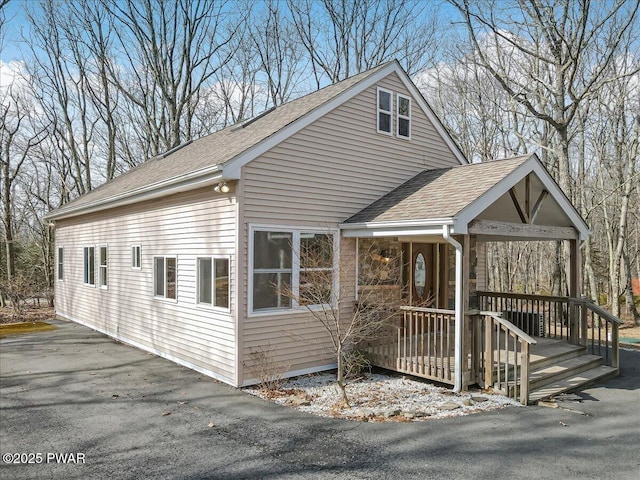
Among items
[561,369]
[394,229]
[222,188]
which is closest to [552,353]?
[561,369]

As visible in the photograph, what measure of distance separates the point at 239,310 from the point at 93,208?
289 inches

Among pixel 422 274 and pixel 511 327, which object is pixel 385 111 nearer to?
pixel 422 274

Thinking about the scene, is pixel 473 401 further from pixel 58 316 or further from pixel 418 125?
pixel 58 316

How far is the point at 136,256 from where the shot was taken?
1080 cm

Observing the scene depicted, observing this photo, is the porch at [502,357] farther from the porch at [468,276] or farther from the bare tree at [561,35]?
the bare tree at [561,35]

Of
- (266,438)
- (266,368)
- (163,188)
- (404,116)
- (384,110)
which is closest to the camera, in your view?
(266,438)

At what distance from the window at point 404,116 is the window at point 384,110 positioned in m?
0.28

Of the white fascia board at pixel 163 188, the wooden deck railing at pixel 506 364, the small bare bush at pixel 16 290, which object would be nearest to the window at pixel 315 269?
the white fascia board at pixel 163 188

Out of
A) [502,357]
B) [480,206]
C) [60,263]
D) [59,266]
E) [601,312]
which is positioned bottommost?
[502,357]

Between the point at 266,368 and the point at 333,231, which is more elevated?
the point at 333,231

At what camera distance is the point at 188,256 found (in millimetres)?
8727

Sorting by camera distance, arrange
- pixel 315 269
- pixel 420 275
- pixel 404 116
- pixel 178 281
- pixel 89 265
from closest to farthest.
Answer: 1. pixel 315 269
2. pixel 178 281
3. pixel 404 116
4. pixel 420 275
5. pixel 89 265

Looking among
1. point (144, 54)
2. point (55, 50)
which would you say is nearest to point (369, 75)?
point (144, 54)

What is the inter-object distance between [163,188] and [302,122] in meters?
3.03
